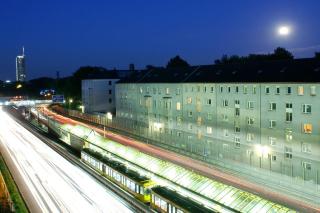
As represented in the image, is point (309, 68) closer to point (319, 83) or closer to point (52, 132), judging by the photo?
point (319, 83)

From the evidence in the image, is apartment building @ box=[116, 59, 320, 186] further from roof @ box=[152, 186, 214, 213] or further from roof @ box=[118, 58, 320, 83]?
roof @ box=[152, 186, 214, 213]

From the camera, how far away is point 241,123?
40.9 meters

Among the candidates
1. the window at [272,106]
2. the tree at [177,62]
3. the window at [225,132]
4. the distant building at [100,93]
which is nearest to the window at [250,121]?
the window at [272,106]

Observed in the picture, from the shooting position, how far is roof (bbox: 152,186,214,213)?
67.7ft

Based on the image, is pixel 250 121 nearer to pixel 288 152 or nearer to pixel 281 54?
pixel 288 152

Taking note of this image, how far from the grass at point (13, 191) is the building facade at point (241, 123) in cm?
1627

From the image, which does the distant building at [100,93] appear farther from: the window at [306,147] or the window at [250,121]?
the window at [306,147]

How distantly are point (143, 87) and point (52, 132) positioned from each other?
16.1 m

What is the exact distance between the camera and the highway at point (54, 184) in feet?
76.6

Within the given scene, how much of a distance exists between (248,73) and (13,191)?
27.2m

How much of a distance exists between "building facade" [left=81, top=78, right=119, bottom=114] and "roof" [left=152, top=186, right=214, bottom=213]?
5421 cm

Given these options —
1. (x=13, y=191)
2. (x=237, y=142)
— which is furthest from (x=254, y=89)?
(x=13, y=191)

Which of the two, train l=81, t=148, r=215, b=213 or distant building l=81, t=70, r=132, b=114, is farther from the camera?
distant building l=81, t=70, r=132, b=114

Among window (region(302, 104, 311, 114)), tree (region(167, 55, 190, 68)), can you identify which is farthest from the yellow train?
tree (region(167, 55, 190, 68))
